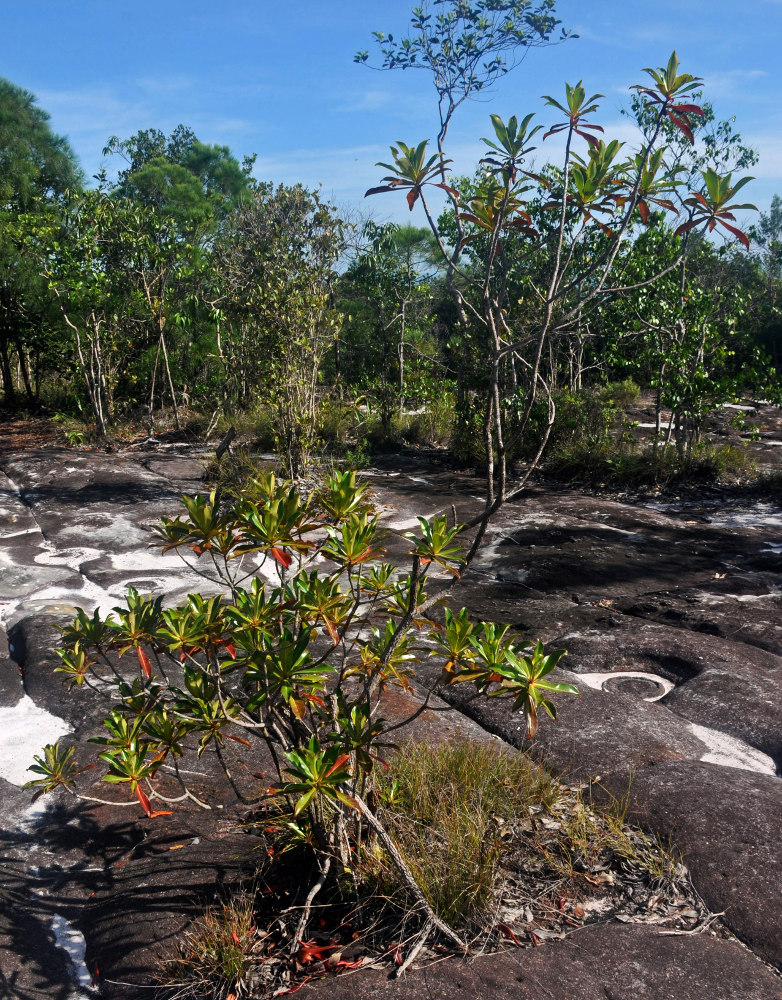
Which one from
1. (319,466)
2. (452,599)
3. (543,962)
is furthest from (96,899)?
(319,466)

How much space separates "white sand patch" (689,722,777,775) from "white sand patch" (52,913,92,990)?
2.78m


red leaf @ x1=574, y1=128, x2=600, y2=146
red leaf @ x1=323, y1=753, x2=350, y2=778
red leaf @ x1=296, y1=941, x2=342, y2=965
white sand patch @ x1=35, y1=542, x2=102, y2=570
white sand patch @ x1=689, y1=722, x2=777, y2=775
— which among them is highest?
red leaf @ x1=574, y1=128, x2=600, y2=146

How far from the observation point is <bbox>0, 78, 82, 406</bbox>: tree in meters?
14.1

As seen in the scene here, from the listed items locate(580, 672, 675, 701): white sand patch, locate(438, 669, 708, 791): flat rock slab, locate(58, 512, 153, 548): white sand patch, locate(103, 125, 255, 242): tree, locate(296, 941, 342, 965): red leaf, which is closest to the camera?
locate(296, 941, 342, 965): red leaf

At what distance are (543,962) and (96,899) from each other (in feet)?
A: 5.35

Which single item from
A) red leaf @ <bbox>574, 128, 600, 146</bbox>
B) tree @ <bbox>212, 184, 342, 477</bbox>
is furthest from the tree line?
red leaf @ <bbox>574, 128, 600, 146</bbox>

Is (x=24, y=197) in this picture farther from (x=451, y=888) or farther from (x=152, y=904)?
(x=451, y=888)

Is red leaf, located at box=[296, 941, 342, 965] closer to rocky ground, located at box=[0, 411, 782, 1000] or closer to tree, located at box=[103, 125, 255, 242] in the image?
rocky ground, located at box=[0, 411, 782, 1000]

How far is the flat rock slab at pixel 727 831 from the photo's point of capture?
2629 millimetres

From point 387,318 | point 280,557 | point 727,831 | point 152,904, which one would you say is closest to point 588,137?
point 280,557

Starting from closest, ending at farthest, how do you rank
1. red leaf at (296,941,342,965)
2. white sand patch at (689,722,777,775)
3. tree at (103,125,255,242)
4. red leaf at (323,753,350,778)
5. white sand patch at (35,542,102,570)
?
1. red leaf at (323,753,350,778)
2. red leaf at (296,941,342,965)
3. white sand patch at (689,722,777,775)
4. white sand patch at (35,542,102,570)
5. tree at (103,125,255,242)

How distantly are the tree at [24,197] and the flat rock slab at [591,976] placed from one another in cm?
1394

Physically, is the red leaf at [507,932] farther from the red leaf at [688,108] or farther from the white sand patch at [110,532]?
the white sand patch at [110,532]

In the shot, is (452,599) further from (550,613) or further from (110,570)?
(110,570)
